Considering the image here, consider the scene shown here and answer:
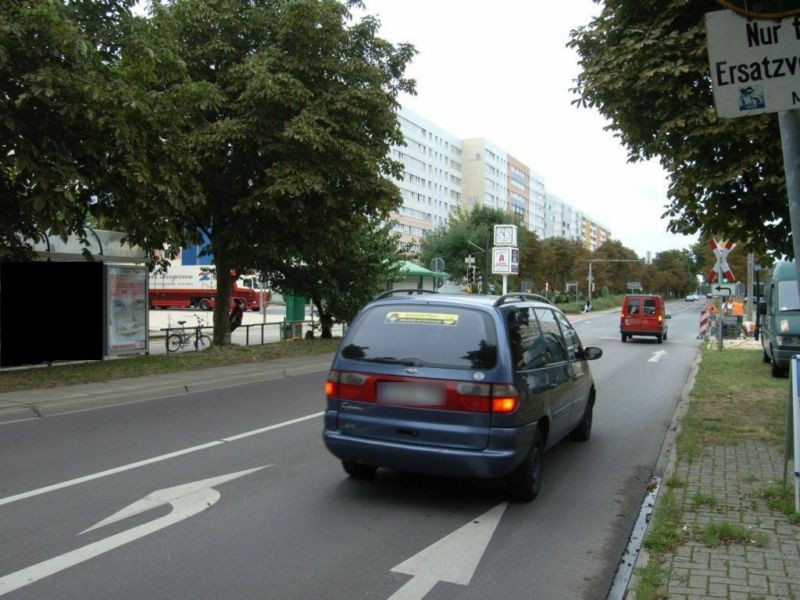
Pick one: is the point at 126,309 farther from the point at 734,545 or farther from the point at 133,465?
the point at 734,545

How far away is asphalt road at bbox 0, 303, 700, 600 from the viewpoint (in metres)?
3.95

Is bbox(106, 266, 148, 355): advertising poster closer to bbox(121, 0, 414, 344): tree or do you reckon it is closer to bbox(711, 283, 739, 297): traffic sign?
bbox(121, 0, 414, 344): tree

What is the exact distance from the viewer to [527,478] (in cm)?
546

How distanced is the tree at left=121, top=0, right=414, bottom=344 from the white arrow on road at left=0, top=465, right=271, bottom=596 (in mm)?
8285

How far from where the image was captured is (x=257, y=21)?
631 inches

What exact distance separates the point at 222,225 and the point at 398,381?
13.5 metres

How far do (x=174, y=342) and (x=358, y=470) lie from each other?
1578 centimetres

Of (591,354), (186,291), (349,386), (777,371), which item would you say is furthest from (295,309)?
(186,291)

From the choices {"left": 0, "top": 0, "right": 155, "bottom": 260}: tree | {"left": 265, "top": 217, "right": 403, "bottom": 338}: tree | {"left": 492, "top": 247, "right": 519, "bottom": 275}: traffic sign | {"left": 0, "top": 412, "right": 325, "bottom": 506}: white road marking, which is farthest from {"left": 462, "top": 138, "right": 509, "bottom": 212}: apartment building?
{"left": 0, "top": 412, "right": 325, "bottom": 506}: white road marking

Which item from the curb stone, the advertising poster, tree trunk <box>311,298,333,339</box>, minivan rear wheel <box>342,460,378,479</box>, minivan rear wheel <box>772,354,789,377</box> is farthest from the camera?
tree trunk <box>311,298,333,339</box>

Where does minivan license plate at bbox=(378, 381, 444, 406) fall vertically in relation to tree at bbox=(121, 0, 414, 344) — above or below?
below

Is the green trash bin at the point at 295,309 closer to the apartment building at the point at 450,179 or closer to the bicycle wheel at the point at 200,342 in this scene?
the bicycle wheel at the point at 200,342

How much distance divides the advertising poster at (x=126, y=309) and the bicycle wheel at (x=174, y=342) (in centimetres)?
308

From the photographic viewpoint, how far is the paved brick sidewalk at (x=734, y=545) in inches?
150
